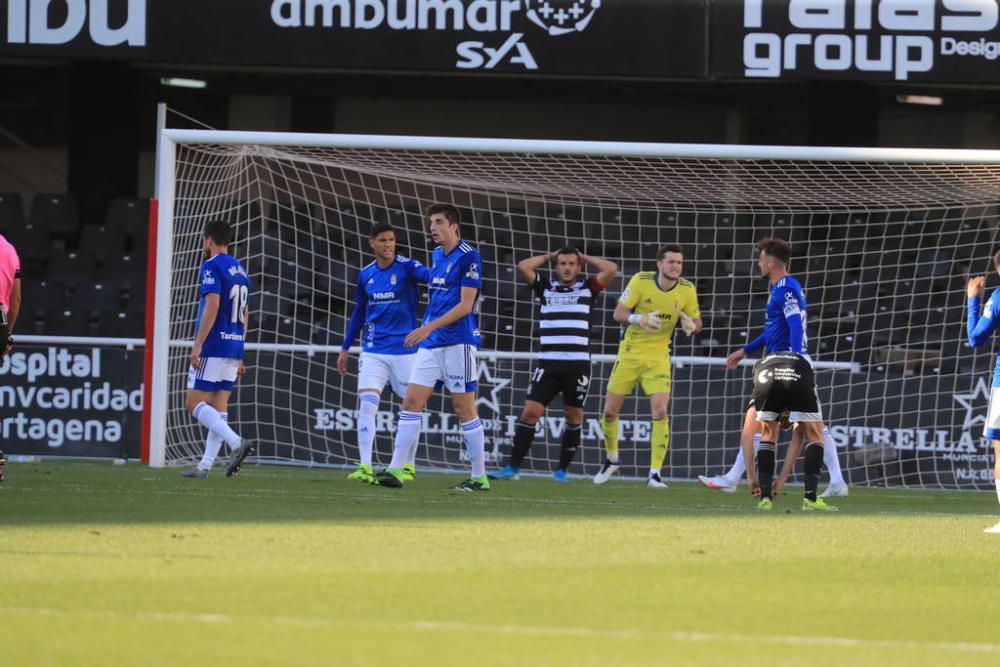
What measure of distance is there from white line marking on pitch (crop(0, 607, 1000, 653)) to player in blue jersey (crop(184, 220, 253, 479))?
19.9ft

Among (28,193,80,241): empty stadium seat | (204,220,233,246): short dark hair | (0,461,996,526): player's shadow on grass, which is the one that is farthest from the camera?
(28,193,80,241): empty stadium seat

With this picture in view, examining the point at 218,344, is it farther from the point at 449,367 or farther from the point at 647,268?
the point at 647,268

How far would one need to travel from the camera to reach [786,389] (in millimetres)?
9508

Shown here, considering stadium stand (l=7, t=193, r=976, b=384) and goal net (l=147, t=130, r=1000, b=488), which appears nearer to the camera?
goal net (l=147, t=130, r=1000, b=488)

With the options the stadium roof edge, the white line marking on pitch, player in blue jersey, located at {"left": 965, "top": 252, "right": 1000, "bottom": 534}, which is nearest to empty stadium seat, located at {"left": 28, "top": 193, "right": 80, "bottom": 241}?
the stadium roof edge

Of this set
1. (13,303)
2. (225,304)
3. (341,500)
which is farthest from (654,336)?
(13,303)

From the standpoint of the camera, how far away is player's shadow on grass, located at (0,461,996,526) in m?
8.23

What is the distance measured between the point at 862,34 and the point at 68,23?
8.51 meters

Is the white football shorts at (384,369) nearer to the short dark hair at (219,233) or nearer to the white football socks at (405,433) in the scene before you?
the white football socks at (405,433)

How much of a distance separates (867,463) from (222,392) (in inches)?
243

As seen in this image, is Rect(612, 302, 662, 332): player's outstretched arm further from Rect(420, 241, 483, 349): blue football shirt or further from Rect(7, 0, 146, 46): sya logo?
Rect(7, 0, 146, 46): sya logo

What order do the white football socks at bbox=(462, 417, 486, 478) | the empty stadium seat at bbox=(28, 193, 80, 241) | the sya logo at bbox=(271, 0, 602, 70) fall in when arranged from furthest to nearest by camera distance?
the empty stadium seat at bbox=(28, 193, 80, 241) < the sya logo at bbox=(271, 0, 602, 70) < the white football socks at bbox=(462, 417, 486, 478)

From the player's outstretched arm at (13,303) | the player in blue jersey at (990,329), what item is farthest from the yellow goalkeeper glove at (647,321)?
the player's outstretched arm at (13,303)

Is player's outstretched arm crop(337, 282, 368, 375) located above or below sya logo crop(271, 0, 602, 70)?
below
